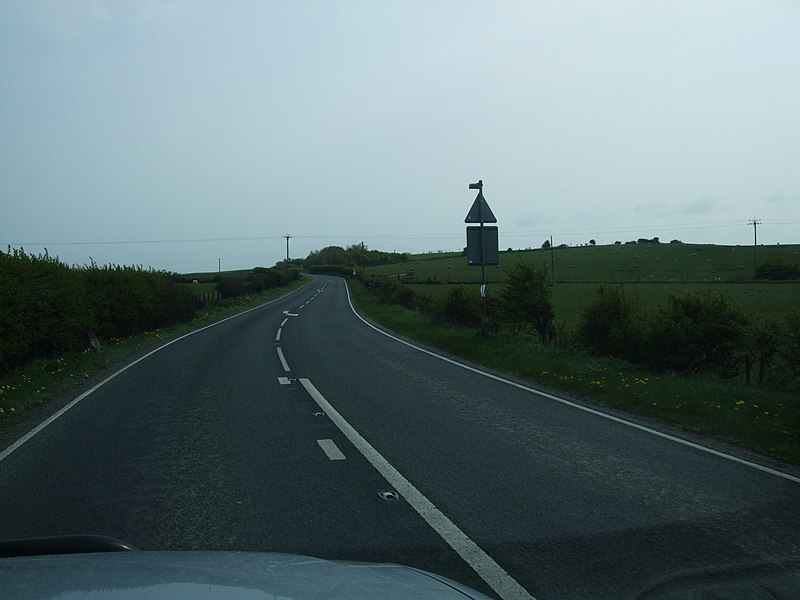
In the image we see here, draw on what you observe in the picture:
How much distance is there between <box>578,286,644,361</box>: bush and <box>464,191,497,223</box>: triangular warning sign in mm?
4503

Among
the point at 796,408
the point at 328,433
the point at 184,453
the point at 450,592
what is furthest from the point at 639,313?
the point at 450,592

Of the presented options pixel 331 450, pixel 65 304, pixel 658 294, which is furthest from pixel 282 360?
pixel 658 294

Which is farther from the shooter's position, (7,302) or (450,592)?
(7,302)

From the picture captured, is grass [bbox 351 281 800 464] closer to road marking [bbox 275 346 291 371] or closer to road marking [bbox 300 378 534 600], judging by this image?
road marking [bbox 300 378 534 600]

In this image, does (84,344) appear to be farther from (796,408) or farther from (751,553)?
(751,553)

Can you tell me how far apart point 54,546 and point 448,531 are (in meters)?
2.80

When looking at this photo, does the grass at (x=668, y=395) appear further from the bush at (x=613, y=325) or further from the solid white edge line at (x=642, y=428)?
the bush at (x=613, y=325)

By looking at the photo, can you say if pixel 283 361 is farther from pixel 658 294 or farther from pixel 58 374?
pixel 658 294

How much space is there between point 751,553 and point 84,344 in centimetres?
2163

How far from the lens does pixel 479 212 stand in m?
21.4

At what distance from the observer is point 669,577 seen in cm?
424

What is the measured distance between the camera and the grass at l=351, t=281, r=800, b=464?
8.66 meters

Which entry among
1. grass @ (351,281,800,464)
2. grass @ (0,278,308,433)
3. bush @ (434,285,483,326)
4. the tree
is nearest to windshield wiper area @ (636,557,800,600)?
grass @ (351,281,800,464)

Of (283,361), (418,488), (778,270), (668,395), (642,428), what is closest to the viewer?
(418,488)
